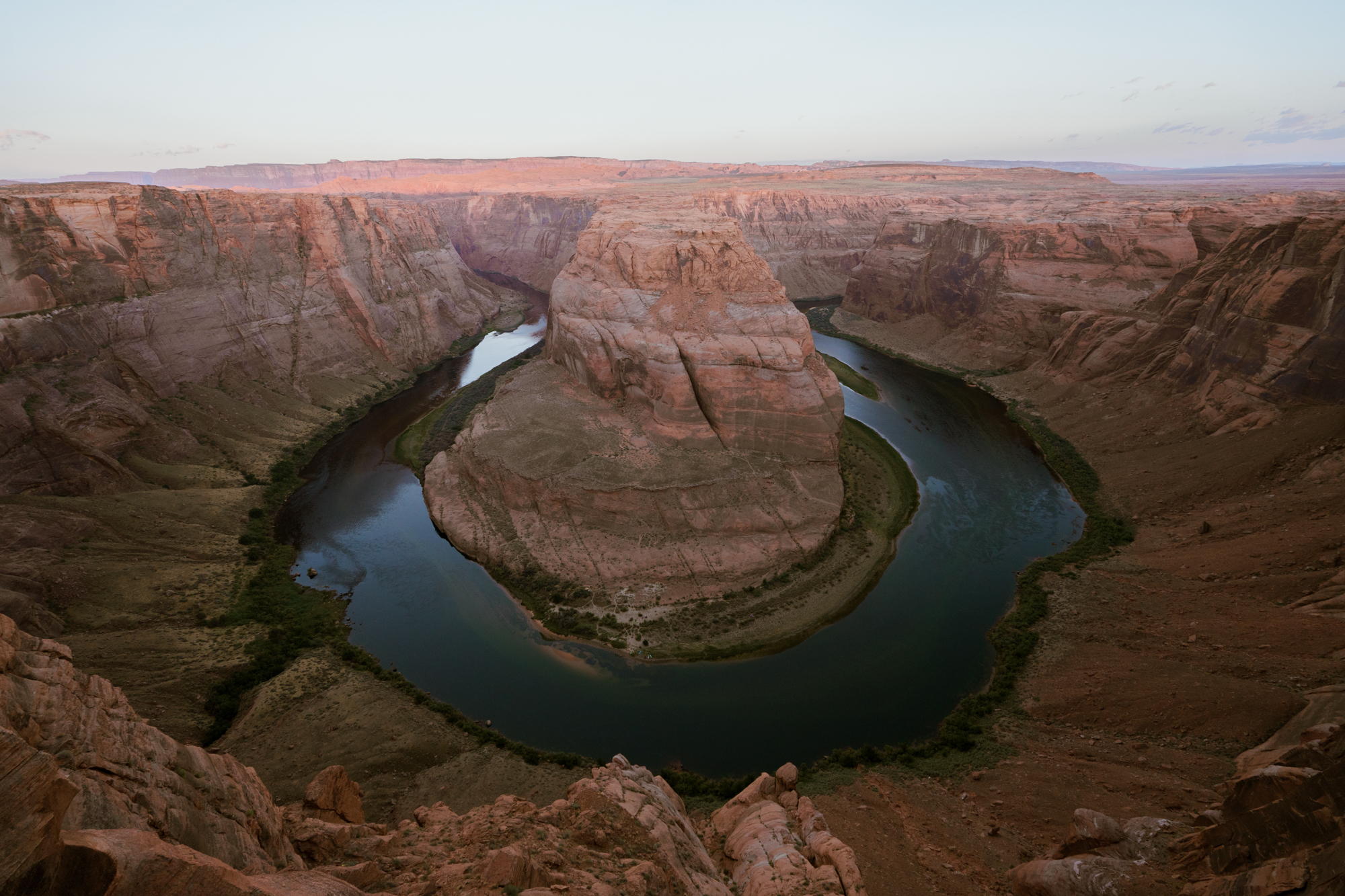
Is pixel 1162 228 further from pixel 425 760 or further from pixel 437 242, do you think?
pixel 437 242

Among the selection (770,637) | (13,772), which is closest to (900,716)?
(770,637)

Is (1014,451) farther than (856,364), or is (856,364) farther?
(856,364)

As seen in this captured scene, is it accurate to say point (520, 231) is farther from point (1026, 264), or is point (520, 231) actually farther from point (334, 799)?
point (334, 799)

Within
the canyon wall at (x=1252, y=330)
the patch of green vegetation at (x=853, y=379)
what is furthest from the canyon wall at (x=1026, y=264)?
the patch of green vegetation at (x=853, y=379)

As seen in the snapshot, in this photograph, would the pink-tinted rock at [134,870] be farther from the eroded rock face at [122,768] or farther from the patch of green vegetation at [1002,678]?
the patch of green vegetation at [1002,678]

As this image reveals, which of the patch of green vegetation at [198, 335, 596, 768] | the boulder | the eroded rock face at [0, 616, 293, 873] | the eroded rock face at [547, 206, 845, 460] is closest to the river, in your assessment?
the patch of green vegetation at [198, 335, 596, 768]

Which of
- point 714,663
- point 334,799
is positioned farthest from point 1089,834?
point 334,799

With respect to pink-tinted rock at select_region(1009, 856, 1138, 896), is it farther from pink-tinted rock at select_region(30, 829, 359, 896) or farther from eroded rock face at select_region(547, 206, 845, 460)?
eroded rock face at select_region(547, 206, 845, 460)
